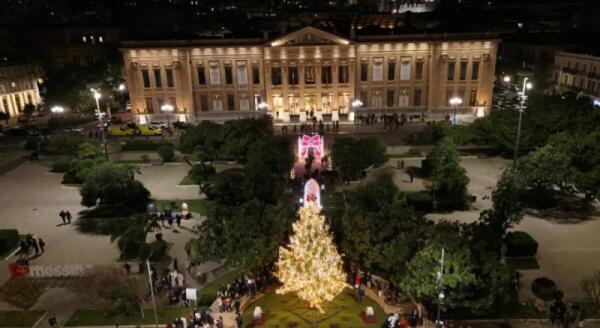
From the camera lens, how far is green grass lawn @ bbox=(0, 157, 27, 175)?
50.0 m

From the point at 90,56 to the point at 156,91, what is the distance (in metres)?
25.6

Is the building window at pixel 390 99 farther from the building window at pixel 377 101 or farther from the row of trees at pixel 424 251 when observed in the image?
the row of trees at pixel 424 251

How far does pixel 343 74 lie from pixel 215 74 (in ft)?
56.2

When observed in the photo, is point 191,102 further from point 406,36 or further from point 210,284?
point 210,284

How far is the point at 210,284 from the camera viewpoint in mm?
28375

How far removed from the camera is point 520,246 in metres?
29.6

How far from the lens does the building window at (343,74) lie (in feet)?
213

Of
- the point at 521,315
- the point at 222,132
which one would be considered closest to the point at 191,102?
the point at 222,132

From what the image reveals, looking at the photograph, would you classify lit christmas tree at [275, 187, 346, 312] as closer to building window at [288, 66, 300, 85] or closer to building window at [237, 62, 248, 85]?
building window at [288, 66, 300, 85]

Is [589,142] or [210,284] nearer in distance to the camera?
[210,284]

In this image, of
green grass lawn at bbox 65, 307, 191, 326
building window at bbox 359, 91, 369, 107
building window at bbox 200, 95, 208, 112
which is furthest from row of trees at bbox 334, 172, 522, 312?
building window at bbox 200, 95, 208, 112

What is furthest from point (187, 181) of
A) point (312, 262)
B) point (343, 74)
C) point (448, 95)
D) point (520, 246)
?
point (448, 95)

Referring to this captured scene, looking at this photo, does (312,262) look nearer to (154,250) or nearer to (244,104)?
(154,250)

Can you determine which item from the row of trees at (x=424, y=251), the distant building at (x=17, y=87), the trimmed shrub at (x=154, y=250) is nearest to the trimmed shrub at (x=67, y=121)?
the distant building at (x=17, y=87)
